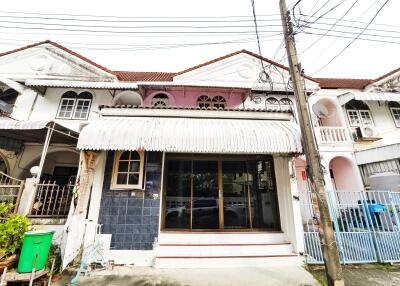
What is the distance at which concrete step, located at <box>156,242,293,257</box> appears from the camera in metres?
5.86

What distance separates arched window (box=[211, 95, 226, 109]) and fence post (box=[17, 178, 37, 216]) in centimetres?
878

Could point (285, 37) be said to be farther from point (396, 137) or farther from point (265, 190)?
point (396, 137)

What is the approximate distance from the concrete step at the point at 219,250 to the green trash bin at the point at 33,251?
2.90m

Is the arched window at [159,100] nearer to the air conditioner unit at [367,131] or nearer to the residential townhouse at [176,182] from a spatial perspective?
the residential townhouse at [176,182]

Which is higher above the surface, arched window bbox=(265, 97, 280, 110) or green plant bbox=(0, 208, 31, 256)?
arched window bbox=(265, 97, 280, 110)

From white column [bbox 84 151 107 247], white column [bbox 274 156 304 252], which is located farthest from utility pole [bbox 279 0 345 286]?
white column [bbox 84 151 107 247]

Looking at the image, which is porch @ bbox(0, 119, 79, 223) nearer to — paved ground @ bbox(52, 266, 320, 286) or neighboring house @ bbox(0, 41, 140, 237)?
neighboring house @ bbox(0, 41, 140, 237)

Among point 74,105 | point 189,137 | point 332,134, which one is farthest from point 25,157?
point 332,134

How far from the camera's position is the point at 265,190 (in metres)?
7.15

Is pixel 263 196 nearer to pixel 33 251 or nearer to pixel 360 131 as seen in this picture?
pixel 33 251

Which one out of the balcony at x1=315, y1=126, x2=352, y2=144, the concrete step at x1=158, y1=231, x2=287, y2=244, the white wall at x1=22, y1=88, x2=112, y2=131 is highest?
the white wall at x1=22, y1=88, x2=112, y2=131

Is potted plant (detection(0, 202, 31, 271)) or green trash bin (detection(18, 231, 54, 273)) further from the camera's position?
potted plant (detection(0, 202, 31, 271))

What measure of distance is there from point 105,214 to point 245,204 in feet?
16.2

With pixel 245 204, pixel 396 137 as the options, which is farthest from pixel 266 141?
pixel 396 137
